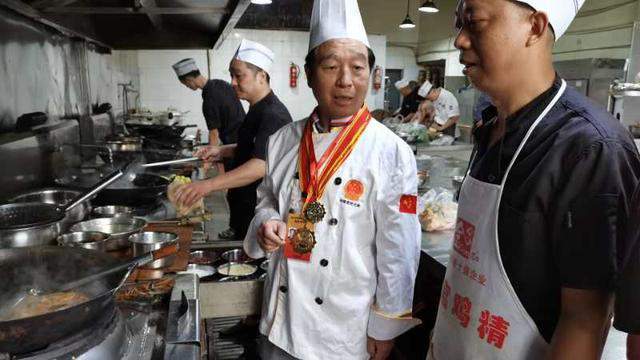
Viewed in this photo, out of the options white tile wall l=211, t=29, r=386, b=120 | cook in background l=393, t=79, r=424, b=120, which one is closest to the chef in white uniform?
cook in background l=393, t=79, r=424, b=120

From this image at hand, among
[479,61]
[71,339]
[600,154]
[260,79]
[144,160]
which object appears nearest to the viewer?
[600,154]

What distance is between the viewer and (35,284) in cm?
149

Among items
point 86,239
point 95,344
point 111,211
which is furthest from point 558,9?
point 111,211

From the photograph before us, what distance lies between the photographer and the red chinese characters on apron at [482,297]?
105 cm

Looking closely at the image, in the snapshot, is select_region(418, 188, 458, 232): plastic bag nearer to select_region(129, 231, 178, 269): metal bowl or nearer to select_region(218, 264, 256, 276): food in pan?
select_region(218, 264, 256, 276): food in pan

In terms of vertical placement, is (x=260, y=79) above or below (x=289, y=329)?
above

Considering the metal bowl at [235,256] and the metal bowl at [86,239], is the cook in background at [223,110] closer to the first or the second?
the metal bowl at [235,256]

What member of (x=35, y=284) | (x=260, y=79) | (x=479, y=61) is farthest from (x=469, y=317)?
(x=260, y=79)

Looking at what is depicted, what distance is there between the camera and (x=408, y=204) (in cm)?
162

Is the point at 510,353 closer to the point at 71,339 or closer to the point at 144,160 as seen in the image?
the point at 71,339

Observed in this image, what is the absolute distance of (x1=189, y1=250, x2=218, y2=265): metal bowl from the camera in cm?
236

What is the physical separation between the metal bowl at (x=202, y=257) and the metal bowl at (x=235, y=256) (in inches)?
2.1

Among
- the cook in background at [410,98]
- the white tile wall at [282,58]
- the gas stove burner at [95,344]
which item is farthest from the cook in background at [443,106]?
the gas stove burner at [95,344]

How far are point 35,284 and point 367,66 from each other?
4.38ft
